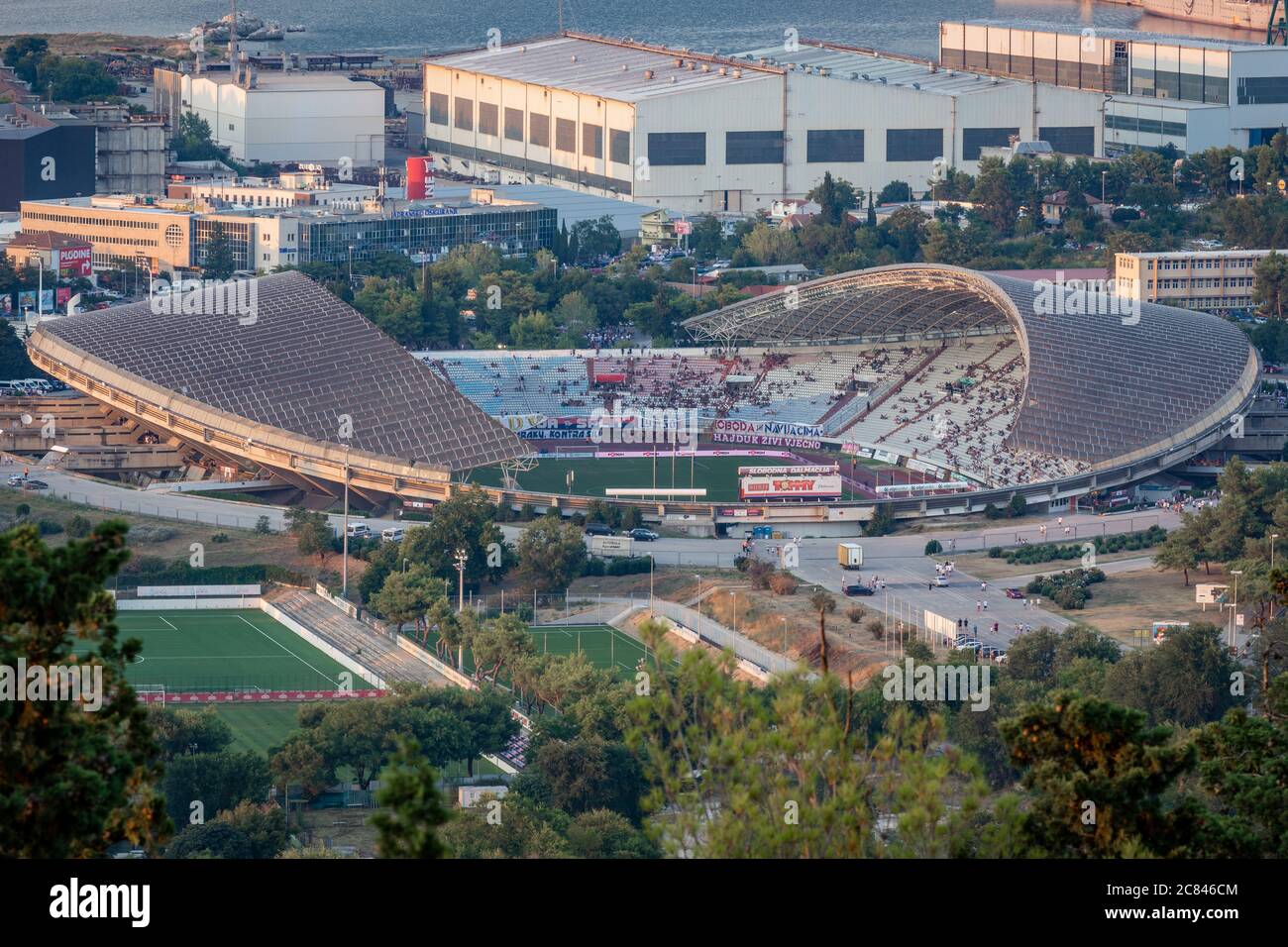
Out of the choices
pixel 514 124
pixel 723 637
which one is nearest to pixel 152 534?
pixel 723 637

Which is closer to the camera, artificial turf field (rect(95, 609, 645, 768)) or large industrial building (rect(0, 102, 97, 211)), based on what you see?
artificial turf field (rect(95, 609, 645, 768))

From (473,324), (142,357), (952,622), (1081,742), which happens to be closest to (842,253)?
(473,324)

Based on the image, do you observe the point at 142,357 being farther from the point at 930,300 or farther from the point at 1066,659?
the point at 1066,659

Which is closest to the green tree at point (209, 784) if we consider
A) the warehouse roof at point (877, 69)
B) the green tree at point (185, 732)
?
the green tree at point (185, 732)

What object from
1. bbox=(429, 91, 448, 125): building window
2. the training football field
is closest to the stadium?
the training football field

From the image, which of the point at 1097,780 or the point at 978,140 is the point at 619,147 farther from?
the point at 1097,780

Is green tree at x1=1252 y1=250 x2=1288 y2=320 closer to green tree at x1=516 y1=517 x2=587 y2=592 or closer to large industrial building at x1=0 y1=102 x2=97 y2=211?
green tree at x1=516 y1=517 x2=587 y2=592

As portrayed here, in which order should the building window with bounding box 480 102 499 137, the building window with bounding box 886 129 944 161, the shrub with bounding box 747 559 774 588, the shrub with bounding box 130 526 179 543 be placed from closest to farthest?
the shrub with bounding box 747 559 774 588, the shrub with bounding box 130 526 179 543, the building window with bounding box 886 129 944 161, the building window with bounding box 480 102 499 137
